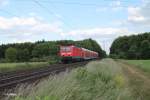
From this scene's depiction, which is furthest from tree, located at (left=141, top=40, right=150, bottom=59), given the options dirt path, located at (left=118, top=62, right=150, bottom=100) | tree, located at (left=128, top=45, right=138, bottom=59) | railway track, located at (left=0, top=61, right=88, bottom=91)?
dirt path, located at (left=118, top=62, right=150, bottom=100)

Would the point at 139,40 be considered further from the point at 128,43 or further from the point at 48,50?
the point at 48,50

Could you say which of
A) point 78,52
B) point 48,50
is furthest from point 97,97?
point 48,50

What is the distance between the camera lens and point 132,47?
16212 cm

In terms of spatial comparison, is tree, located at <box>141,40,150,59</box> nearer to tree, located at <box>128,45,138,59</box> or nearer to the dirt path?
tree, located at <box>128,45,138,59</box>

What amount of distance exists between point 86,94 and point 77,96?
0.60 m

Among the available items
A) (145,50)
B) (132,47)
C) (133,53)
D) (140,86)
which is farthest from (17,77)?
(132,47)

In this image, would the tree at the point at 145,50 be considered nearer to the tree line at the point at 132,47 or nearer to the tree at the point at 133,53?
the tree line at the point at 132,47

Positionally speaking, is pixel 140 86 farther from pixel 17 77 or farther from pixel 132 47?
pixel 132 47

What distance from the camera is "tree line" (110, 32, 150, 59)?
152 m

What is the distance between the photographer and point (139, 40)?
6998 inches

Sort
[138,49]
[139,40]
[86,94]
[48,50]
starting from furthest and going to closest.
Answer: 1. [139,40]
2. [138,49]
3. [48,50]
4. [86,94]

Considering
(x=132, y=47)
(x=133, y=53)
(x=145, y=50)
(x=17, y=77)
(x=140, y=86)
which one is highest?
(x=132, y=47)

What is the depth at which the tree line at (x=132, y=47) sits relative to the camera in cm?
15150

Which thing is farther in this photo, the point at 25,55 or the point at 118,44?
the point at 118,44
